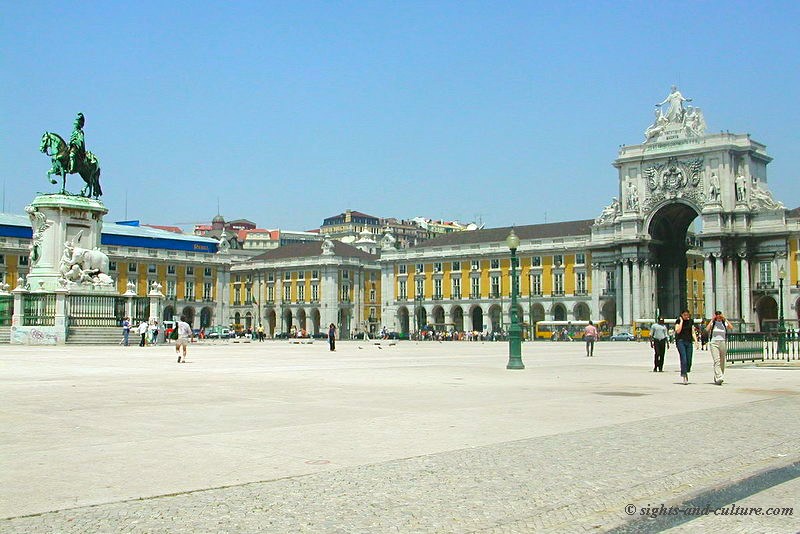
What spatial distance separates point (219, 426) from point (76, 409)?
10.7 feet

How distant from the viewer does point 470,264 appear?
402ft

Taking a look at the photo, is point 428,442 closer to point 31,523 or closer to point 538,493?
point 538,493

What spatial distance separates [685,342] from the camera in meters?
22.3

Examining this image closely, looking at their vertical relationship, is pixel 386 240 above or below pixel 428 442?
above

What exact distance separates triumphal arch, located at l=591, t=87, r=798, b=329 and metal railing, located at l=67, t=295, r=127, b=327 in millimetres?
62699

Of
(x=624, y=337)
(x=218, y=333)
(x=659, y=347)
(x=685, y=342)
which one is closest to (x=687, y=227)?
(x=624, y=337)

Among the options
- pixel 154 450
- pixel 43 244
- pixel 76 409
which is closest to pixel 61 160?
pixel 43 244

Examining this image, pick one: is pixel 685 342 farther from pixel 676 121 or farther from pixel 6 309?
pixel 676 121

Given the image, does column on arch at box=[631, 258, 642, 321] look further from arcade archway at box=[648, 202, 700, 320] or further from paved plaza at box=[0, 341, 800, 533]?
paved plaza at box=[0, 341, 800, 533]

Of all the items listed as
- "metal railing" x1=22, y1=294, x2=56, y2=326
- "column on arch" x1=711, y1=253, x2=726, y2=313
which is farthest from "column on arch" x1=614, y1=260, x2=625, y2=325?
"metal railing" x1=22, y1=294, x2=56, y2=326

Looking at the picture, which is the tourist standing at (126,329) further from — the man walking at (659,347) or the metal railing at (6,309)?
the man walking at (659,347)

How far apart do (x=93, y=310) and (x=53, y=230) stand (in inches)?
193

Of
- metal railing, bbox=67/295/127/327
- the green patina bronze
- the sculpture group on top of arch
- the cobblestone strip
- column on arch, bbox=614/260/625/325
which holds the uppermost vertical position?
the sculpture group on top of arch

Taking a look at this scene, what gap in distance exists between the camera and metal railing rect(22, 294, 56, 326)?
4872 centimetres
